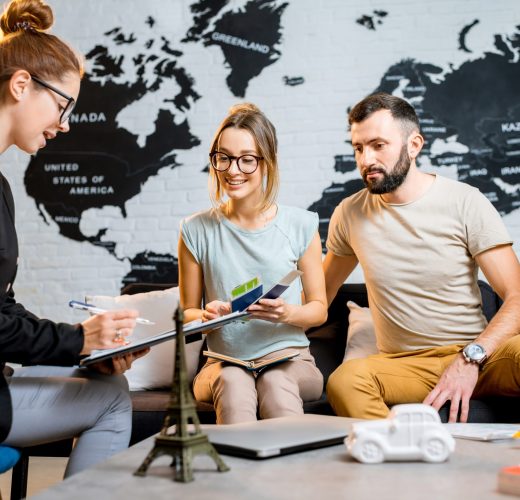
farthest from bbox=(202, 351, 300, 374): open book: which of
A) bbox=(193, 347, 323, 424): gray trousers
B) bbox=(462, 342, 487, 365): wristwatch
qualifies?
bbox=(462, 342, 487, 365): wristwatch

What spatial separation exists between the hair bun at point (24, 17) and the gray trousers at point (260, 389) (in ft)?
3.66

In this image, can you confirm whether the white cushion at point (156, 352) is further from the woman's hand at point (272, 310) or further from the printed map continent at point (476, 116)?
the printed map continent at point (476, 116)

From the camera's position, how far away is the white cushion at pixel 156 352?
9.66 feet

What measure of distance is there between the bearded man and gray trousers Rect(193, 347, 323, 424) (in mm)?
101

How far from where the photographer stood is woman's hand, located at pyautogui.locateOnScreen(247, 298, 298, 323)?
2045mm

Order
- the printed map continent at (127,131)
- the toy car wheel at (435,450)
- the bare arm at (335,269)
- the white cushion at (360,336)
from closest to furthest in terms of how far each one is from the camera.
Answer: the toy car wheel at (435,450), the bare arm at (335,269), the white cushion at (360,336), the printed map continent at (127,131)


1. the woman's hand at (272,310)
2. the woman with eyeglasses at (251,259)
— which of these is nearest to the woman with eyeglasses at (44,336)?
the woman's hand at (272,310)

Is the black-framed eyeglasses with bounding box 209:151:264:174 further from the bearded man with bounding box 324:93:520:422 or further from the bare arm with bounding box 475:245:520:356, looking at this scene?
the bare arm with bounding box 475:245:520:356

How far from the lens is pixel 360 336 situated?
2.86m

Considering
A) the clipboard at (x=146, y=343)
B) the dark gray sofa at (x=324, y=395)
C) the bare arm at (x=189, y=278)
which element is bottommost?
the dark gray sofa at (x=324, y=395)

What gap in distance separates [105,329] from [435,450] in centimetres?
75

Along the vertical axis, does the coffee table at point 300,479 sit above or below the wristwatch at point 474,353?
below

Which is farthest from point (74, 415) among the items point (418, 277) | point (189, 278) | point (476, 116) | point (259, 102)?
point (476, 116)

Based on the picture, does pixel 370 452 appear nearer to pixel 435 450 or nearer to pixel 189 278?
pixel 435 450
